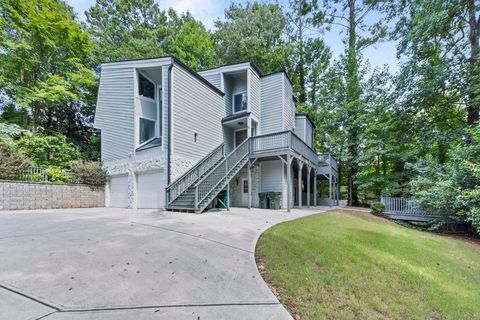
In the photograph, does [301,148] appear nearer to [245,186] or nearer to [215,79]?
[245,186]

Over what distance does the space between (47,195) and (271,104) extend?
13.0 meters

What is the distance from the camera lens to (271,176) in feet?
44.1

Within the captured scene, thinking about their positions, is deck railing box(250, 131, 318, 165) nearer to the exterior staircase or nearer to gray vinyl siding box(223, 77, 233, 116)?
the exterior staircase

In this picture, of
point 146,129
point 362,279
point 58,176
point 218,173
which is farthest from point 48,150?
point 362,279

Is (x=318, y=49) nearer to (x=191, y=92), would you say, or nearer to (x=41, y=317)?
(x=191, y=92)

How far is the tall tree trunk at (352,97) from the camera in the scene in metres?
19.8

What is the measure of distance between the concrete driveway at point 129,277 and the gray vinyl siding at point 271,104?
10.4m

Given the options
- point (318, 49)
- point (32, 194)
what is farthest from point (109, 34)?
point (318, 49)

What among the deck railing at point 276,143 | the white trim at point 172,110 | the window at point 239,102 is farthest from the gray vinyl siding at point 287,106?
the white trim at point 172,110

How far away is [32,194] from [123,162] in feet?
13.0

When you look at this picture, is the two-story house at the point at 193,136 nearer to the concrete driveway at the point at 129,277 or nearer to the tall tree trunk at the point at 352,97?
the concrete driveway at the point at 129,277

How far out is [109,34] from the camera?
21828 millimetres

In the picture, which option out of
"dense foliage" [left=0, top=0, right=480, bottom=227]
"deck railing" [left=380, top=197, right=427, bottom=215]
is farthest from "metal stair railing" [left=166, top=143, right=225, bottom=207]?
"deck railing" [left=380, top=197, right=427, bottom=215]

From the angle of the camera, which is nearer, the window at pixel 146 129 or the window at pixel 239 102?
the window at pixel 146 129
